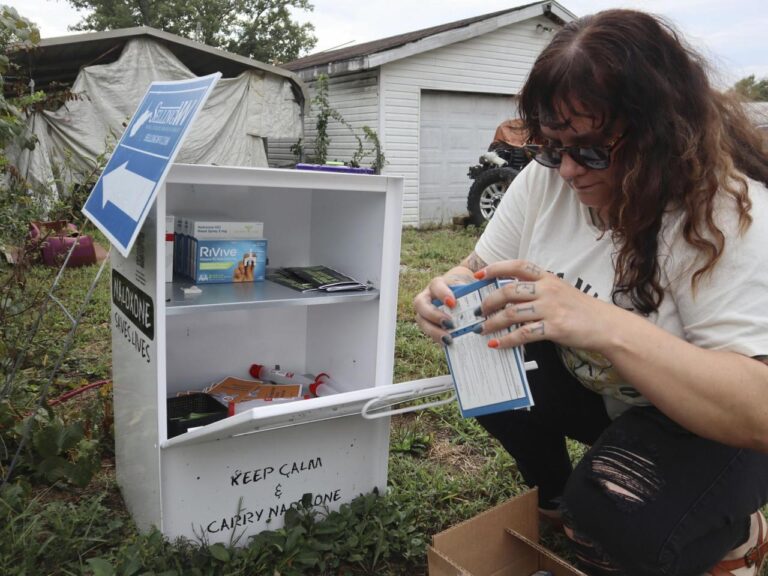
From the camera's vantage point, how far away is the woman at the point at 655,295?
1133 mm

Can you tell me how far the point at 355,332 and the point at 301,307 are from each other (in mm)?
331

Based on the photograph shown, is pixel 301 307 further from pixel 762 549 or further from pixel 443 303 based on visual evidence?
pixel 762 549

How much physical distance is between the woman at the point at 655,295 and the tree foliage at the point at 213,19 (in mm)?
24978

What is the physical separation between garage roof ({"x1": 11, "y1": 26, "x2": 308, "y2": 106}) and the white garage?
891 millimetres

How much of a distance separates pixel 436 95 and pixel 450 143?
0.72 m

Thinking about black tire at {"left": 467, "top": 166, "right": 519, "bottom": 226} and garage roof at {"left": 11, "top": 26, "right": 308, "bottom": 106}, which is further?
black tire at {"left": 467, "top": 166, "right": 519, "bottom": 226}

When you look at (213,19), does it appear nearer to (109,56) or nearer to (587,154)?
(109,56)

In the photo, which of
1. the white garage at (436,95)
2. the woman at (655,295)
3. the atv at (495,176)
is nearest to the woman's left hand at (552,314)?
the woman at (655,295)

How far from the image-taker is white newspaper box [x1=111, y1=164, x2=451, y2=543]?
157 centimetres

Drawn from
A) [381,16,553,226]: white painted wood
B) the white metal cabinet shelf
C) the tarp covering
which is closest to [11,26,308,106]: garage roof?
the tarp covering

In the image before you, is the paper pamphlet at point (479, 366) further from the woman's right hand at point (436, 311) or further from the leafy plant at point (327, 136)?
the leafy plant at point (327, 136)

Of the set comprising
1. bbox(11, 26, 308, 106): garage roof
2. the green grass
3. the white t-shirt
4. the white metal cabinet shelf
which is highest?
bbox(11, 26, 308, 106): garage roof

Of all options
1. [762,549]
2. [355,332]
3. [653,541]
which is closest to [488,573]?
[653,541]

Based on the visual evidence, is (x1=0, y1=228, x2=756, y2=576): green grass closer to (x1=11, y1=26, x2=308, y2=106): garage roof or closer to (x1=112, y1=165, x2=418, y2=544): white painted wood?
(x1=112, y1=165, x2=418, y2=544): white painted wood
